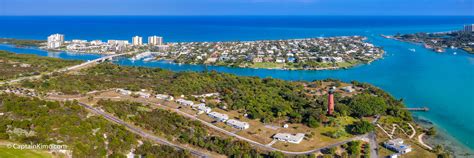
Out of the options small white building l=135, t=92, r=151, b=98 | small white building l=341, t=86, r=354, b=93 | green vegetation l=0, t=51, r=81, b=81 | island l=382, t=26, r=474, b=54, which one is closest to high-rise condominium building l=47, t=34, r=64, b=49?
green vegetation l=0, t=51, r=81, b=81

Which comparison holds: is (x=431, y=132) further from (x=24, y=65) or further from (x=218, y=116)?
(x=24, y=65)

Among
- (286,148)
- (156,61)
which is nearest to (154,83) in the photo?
(286,148)

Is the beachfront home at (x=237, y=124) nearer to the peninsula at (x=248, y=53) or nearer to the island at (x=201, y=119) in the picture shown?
the island at (x=201, y=119)

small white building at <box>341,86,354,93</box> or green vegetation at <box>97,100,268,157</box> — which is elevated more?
small white building at <box>341,86,354,93</box>

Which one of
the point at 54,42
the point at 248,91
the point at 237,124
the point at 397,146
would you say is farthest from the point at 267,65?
the point at 54,42

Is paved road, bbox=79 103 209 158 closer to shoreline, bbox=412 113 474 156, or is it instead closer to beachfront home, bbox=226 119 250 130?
beachfront home, bbox=226 119 250 130

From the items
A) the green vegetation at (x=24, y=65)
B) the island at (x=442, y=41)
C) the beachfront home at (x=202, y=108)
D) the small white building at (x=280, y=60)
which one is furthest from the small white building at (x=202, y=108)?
the island at (x=442, y=41)

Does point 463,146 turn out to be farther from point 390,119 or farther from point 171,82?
point 171,82
